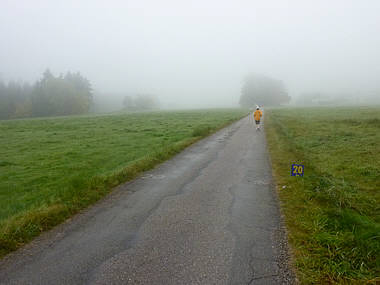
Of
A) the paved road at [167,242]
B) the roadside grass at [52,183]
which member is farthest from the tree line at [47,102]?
the paved road at [167,242]

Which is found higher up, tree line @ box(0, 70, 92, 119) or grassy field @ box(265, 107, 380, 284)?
tree line @ box(0, 70, 92, 119)

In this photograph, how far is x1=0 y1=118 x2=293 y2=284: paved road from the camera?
3.13 metres

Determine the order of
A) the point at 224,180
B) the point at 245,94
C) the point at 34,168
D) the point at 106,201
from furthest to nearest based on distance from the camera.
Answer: the point at 245,94, the point at 34,168, the point at 224,180, the point at 106,201

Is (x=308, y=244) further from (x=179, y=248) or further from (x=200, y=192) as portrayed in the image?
(x=200, y=192)

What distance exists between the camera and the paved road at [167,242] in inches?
123

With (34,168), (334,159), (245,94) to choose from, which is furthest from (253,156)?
(245,94)

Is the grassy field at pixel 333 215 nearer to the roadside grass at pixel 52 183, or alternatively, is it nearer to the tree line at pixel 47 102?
the roadside grass at pixel 52 183

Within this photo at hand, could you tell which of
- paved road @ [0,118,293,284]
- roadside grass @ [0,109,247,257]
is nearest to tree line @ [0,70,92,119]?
roadside grass @ [0,109,247,257]

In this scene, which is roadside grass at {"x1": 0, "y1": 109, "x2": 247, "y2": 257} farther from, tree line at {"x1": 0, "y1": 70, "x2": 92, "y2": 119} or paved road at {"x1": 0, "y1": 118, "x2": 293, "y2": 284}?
tree line at {"x1": 0, "y1": 70, "x2": 92, "y2": 119}

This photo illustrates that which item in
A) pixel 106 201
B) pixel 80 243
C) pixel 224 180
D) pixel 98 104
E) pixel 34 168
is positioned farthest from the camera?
pixel 98 104

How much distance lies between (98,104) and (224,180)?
142145 mm

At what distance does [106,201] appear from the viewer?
19.5ft

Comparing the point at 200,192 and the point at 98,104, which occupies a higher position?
the point at 98,104

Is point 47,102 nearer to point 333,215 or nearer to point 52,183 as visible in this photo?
point 52,183
